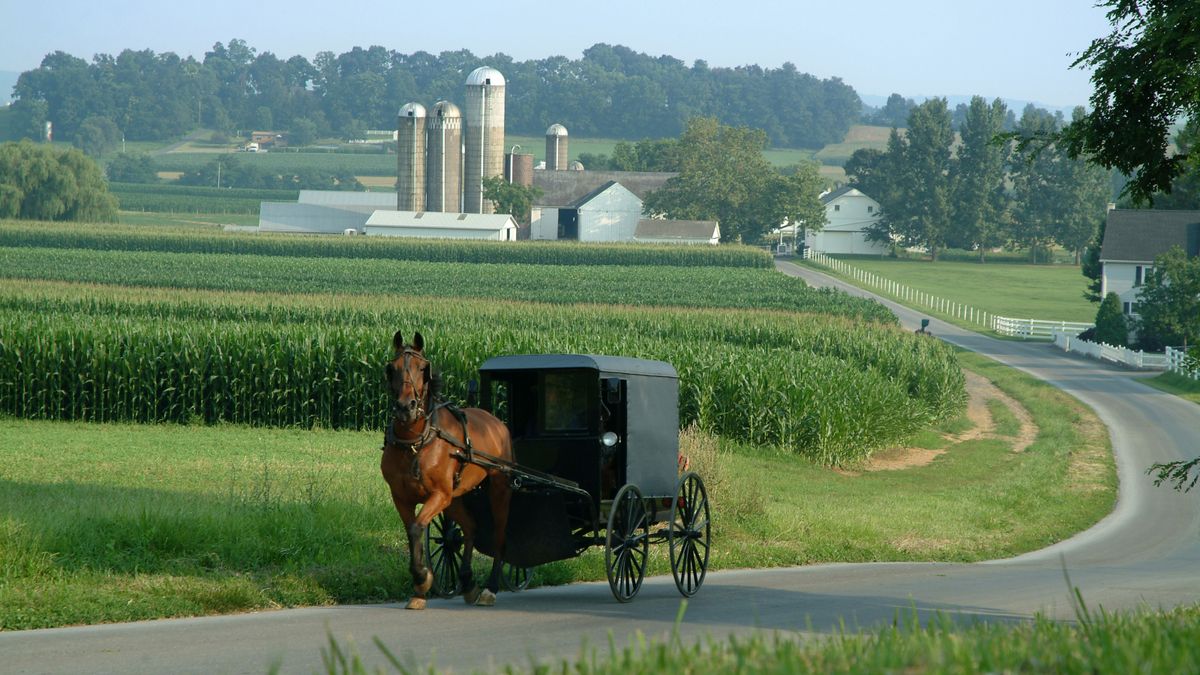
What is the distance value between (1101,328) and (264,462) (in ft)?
170

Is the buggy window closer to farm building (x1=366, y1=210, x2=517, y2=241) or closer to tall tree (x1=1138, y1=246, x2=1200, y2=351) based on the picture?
tall tree (x1=1138, y1=246, x2=1200, y2=351)

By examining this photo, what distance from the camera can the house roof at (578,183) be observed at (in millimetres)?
141625

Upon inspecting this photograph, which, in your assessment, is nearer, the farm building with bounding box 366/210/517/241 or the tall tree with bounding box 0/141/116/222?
the tall tree with bounding box 0/141/116/222

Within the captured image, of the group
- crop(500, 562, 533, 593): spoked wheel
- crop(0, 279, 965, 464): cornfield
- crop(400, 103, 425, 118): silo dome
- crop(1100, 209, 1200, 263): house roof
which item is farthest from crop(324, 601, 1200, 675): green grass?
crop(400, 103, 425, 118): silo dome

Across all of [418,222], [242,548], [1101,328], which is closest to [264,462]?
[242,548]

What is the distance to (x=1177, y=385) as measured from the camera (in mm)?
49094

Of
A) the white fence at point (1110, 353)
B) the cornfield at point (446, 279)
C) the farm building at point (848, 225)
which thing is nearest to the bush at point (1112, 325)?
the white fence at point (1110, 353)

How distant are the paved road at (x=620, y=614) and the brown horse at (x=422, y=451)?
2.43 feet

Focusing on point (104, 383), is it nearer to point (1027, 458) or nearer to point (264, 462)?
point (264, 462)

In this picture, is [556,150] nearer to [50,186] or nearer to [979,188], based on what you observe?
[979,188]

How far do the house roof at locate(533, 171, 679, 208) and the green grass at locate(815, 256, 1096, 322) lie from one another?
25.4 m

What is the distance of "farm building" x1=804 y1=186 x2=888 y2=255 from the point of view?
133 m

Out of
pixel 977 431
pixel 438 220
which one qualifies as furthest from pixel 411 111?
pixel 977 431

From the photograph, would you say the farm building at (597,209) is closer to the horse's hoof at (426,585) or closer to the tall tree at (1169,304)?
the tall tree at (1169,304)
